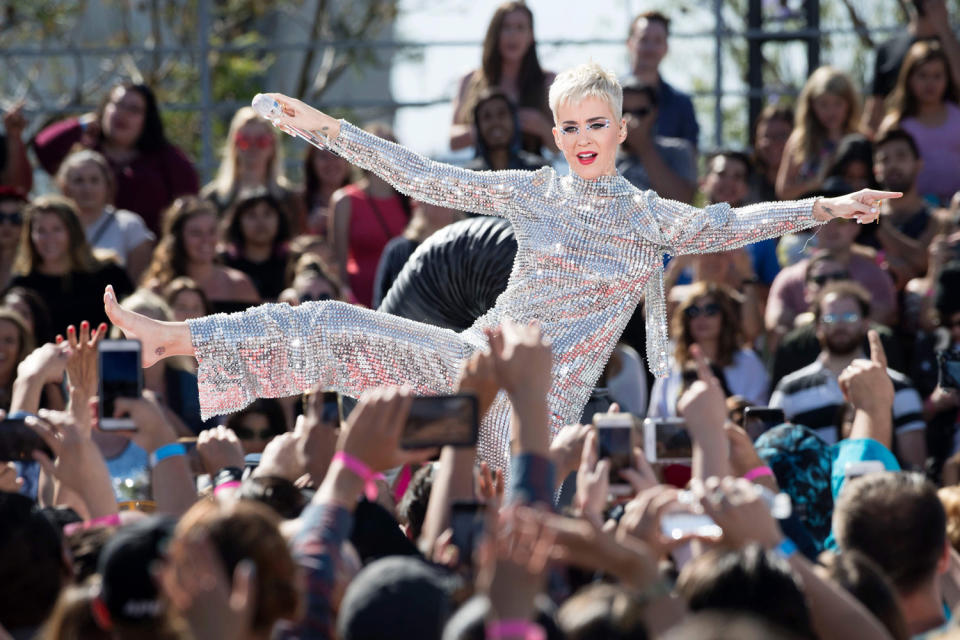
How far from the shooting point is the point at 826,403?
6.06 m

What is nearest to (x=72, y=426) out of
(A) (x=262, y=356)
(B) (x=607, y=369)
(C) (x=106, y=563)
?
(A) (x=262, y=356)

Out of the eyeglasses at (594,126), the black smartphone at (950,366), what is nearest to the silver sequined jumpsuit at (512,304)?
the eyeglasses at (594,126)

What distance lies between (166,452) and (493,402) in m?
1.04

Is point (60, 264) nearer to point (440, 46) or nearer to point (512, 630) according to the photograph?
point (440, 46)

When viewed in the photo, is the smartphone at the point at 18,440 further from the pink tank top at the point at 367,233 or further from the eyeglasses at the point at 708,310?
the pink tank top at the point at 367,233

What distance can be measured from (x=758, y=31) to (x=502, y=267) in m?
4.71

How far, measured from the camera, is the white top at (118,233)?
7547mm

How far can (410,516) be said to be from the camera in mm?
4137

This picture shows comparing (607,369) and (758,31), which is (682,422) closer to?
(607,369)

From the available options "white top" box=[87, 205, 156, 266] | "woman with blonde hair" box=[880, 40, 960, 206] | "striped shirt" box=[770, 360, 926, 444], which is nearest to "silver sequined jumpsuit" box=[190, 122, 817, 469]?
"striped shirt" box=[770, 360, 926, 444]

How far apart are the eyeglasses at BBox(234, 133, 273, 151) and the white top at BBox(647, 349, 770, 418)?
2594mm

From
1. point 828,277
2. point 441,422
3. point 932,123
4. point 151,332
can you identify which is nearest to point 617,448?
point 441,422

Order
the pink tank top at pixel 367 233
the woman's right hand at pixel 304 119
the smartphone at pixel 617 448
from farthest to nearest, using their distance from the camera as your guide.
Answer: the pink tank top at pixel 367 233 < the woman's right hand at pixel 304 119 < the smartphone at pixel 617 448

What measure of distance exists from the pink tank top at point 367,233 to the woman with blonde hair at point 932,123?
2.65 m
